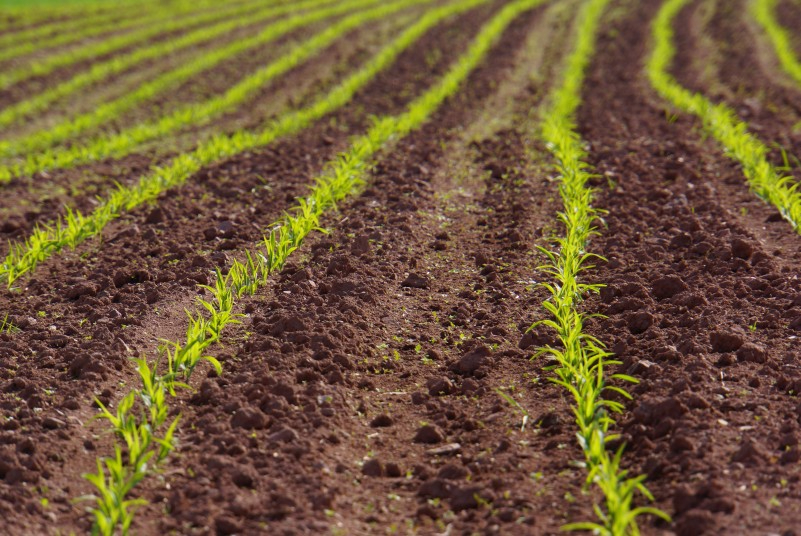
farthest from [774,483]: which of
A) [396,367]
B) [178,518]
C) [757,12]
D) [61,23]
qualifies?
[61,23]

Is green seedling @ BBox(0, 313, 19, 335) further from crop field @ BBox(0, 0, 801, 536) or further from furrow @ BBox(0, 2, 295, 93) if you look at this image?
furrow @ BBox(0, 2, 295, 93)

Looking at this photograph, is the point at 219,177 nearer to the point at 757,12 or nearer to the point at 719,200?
the point at 719,200

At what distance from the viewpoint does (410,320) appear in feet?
16.1

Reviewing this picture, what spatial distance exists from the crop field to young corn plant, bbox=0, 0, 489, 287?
0.04 m

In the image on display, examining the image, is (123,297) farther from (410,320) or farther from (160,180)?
(160,180)

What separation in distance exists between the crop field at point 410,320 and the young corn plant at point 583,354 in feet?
0.07

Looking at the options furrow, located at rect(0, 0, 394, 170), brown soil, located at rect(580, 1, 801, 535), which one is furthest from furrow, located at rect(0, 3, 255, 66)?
brown soil, located at rect(580, 1, 801, 535)

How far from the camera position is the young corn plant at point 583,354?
3.07 meters

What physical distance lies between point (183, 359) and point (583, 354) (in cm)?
189

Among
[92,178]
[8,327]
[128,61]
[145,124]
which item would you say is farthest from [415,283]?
[128,61]

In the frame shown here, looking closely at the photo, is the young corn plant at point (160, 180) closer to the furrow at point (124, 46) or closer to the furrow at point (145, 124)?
the furrow at point (145, 124)

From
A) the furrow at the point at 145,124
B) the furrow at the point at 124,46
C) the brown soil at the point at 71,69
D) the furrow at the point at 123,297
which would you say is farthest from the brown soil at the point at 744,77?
the furrow at the point at 124,46

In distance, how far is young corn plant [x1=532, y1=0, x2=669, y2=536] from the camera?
10.1 ft

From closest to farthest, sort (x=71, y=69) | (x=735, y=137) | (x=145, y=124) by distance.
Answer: (x=735, y=137) → (x=145, y=124) → (x=71, y=69)
